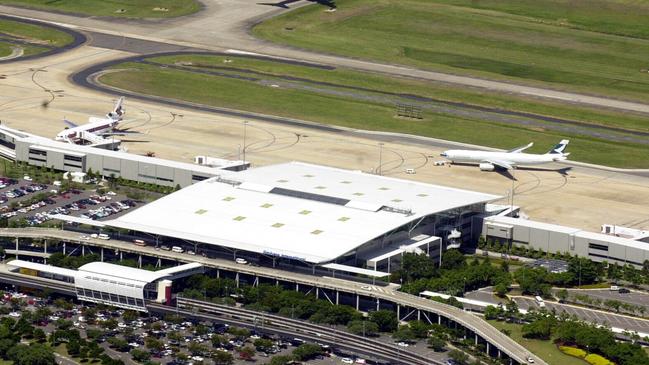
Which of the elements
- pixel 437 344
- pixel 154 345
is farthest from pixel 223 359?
pixel 437 344

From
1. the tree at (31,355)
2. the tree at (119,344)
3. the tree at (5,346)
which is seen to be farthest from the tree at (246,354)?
the tree at (5,346)

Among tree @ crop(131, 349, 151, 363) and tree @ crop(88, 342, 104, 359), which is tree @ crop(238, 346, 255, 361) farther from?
tree @ crop(88, 342, 104, 359)

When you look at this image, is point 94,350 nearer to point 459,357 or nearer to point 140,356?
point 140,356

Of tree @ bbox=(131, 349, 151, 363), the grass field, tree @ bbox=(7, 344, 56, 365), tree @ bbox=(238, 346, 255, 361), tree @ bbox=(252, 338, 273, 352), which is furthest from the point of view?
tree @ bbox=(252, 338, 273, 352)

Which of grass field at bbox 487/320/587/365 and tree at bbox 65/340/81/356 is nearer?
grass field at bbox 487/320/587/365

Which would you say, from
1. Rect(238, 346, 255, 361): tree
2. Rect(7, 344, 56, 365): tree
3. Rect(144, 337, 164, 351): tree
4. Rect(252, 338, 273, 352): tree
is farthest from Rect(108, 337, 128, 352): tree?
Rect(252, 338, 273, 352): tree

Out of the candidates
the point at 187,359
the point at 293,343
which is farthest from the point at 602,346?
the point at 187,359

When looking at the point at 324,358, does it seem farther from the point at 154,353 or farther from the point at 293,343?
the point at 154,353
